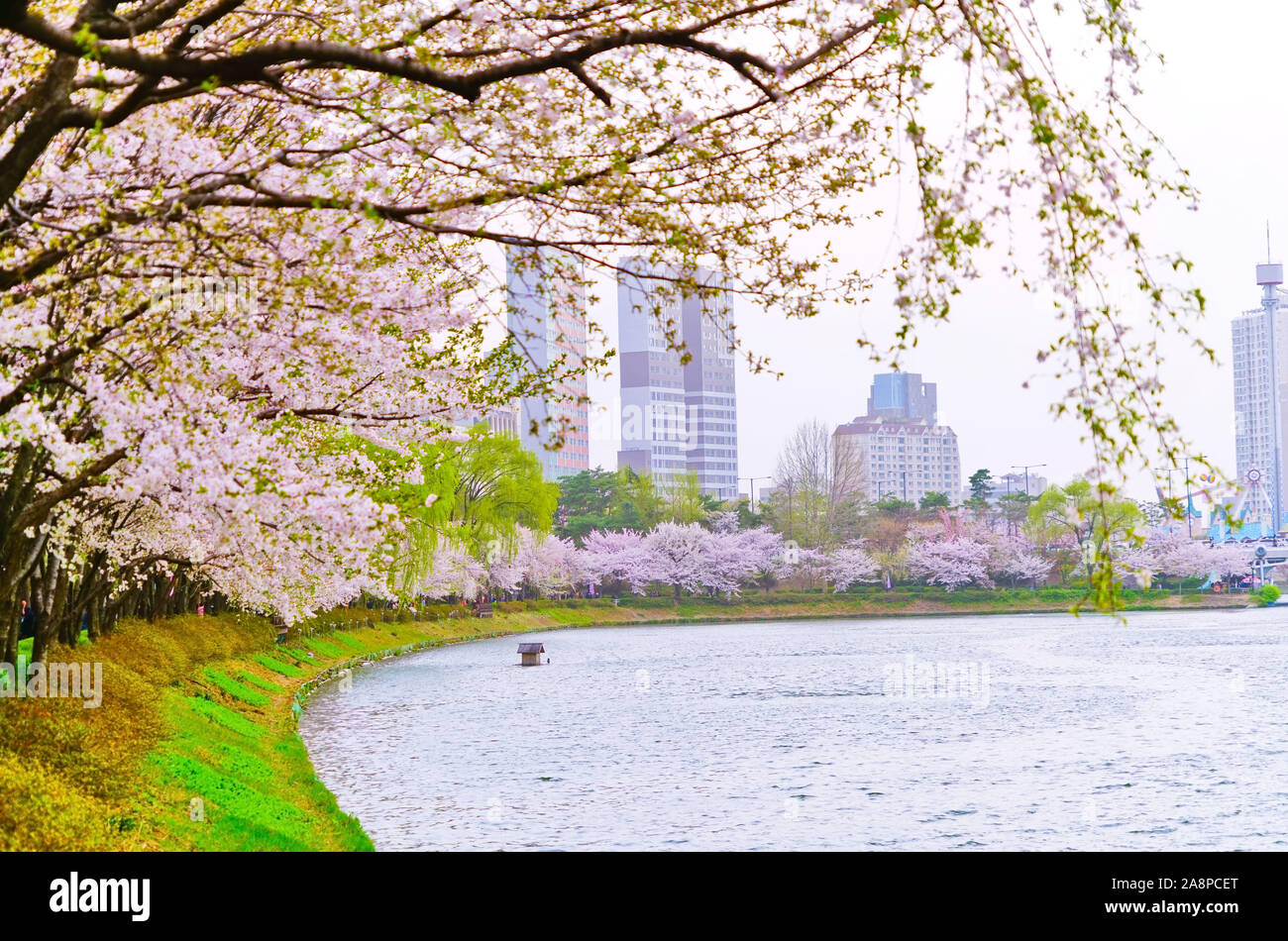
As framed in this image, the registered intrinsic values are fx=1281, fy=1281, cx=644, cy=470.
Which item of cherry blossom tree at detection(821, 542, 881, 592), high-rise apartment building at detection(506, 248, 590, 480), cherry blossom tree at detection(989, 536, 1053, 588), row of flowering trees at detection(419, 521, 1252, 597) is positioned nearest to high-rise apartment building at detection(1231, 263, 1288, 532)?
row of flowering trees at detection(419, 521, 1252, 597)

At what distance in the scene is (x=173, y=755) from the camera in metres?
15.6

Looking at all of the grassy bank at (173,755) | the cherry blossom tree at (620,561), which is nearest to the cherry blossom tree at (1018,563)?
the cherry blossom tree at (620,561)

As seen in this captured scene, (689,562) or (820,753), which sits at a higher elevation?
(689,562)

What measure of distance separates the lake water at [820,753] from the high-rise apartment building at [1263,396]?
134121 mm

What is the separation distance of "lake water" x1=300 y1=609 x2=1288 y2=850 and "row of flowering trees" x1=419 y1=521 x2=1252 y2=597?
4657 cm

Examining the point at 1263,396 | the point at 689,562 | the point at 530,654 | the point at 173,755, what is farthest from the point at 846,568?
the point at 1263,396

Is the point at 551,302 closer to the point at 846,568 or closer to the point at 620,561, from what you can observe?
the point at 620,561

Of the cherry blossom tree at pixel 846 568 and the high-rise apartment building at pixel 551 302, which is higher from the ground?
the high-rise apartment building at pixel 551 302

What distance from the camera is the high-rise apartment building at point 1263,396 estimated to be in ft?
554

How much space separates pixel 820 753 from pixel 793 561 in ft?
256

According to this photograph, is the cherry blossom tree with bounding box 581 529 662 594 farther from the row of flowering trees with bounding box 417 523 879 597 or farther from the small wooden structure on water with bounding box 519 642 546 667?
the small wooden structure on water with bounding box 519 642 546 667

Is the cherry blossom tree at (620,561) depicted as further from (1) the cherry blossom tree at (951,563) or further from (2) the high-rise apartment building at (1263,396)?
(2) the high-rise apartment building at (1263,396)
